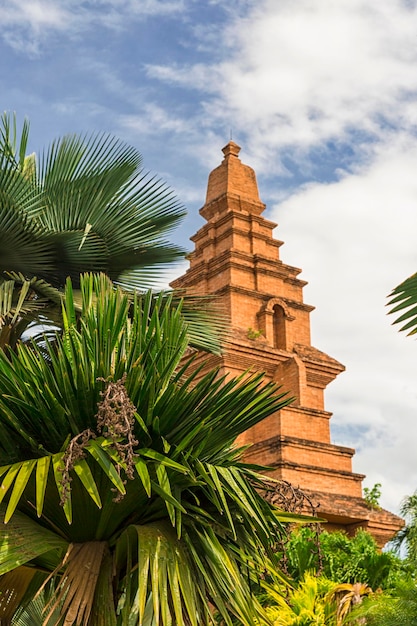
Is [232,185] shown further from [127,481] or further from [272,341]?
[127,481]

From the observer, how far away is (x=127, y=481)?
20.5ft

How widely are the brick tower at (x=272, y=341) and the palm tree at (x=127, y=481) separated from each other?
11869 millimetres

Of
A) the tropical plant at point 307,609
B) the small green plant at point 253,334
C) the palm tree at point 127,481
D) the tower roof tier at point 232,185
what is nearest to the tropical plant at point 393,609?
the tropical plant at point 307,609

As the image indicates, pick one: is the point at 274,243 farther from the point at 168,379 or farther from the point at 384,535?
the point at 168,379

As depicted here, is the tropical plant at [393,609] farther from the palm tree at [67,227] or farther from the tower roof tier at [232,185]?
the tower roof tier at [232,185]

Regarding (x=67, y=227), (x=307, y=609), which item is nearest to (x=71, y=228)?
(x=67, y=227)

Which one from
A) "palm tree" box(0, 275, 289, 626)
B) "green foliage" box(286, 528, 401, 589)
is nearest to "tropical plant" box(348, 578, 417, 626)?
"green foliage" box(286, 528, 401, 589)

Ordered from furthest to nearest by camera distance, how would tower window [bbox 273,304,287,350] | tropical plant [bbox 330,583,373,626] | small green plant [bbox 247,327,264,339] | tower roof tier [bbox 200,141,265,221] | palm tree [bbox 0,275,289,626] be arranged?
tower roof tier [bbox 200,141,265,221]
tower window [bbox 273,304,287,350]
small green plant [bbox 247,327,264,339]
tropical plant [bbox 330,583,373,626]
palm tree [bbox 0,275,289,626]

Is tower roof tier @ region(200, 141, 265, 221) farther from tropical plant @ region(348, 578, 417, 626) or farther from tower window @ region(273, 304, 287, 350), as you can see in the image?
tropical plant @ region(348, 578, 417, 626)

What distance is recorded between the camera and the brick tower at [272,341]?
19.0m

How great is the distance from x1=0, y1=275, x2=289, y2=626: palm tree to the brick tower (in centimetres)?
1187

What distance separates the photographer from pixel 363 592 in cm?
1260

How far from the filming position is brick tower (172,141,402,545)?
19.0 meters

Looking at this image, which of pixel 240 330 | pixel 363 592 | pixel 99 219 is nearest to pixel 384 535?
pixel 240 330
